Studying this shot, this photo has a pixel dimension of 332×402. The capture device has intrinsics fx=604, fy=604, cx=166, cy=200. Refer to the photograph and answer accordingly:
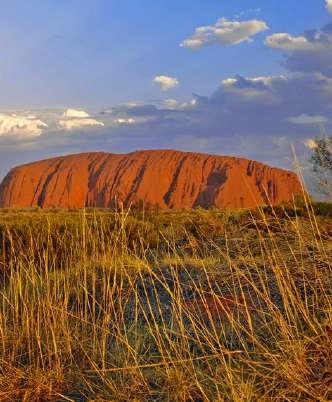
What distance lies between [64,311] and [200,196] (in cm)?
5930

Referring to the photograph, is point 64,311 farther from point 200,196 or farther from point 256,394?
point 200,196

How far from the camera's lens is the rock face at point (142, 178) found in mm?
63469

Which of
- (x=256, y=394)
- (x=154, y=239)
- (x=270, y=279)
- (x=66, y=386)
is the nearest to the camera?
(x=256, y=394)

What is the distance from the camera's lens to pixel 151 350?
5.19 m

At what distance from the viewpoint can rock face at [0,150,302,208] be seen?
63469mm

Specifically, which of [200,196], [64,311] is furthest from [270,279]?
[200,196]

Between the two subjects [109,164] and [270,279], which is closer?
[270,279]

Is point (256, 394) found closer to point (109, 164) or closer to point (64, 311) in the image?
point (64, 311)

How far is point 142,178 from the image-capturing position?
6656 centimetres

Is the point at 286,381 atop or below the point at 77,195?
atop

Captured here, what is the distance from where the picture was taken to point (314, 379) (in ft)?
12.3

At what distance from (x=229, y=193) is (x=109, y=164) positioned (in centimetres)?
1833

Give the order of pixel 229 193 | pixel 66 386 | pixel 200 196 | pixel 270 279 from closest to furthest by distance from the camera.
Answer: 1. pixel 66 386
2. pixel 270 279
3. pixel 229 193
4. pixel 200 196

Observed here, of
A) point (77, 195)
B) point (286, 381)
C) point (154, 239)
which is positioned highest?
point (286, 381)
